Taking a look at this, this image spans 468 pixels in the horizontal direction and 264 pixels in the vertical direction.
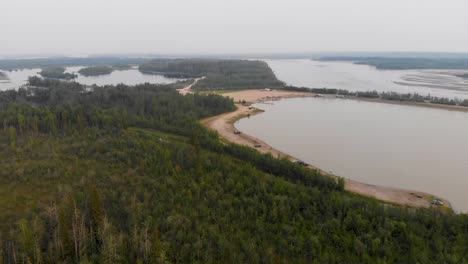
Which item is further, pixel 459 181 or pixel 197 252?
pixel 459 181

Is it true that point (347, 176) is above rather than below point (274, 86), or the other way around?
below

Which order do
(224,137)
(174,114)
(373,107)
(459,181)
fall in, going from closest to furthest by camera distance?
1. (459,181)
2. (224,137)
3. (174,114)
4. (373,107)

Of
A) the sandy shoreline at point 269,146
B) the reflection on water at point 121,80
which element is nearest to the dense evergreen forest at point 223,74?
the sandy shoreline at point 269,146

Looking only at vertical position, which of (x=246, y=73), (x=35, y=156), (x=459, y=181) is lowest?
(x=459, y=181)

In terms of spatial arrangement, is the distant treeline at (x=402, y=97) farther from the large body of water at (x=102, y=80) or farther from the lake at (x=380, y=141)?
the large body of water at (x=102, y=80)

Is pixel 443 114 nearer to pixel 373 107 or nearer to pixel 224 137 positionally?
pixel 373 107

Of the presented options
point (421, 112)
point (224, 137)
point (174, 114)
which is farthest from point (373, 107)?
point (174, 114)

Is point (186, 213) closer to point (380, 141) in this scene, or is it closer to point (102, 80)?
point (380, 141)
